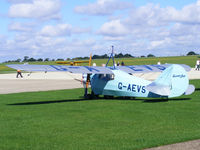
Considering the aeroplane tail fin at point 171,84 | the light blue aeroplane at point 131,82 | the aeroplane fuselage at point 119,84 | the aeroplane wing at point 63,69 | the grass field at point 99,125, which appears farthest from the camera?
the aeroplane wing at point 63,69

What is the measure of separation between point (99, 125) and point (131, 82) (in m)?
7.00

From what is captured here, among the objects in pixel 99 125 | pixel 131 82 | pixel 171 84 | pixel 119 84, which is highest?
pixel 171 84

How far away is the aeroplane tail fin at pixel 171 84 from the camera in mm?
17094

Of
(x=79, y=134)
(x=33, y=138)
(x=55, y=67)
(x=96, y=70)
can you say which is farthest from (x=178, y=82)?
(x=33, y=138)

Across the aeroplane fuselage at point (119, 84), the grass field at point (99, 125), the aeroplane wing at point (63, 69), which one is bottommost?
the grass field at point (99, 125)

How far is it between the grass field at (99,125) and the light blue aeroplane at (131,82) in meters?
0.65

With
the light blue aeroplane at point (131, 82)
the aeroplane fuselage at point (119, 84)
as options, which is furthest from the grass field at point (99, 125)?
the aeroplane fuselage at point (119, 84)

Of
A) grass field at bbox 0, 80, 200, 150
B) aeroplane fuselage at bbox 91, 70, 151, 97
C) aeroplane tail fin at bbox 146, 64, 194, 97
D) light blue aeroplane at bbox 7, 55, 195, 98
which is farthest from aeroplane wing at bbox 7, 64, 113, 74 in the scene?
aeroplane tail fin at bbox 146, 64, 194, 97

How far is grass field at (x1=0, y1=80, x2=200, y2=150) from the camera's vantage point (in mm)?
9555

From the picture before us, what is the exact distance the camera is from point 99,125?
1210cm

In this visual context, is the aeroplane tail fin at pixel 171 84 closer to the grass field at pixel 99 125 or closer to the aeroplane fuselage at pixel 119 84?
the grass field at pixel 99 125

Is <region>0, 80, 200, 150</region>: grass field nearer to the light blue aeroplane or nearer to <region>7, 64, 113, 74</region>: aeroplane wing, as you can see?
the light blue aeroplane

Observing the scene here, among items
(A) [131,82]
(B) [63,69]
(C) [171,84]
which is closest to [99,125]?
(C) [171,84]

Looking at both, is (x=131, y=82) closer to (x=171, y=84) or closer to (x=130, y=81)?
(x=130, y=81)
